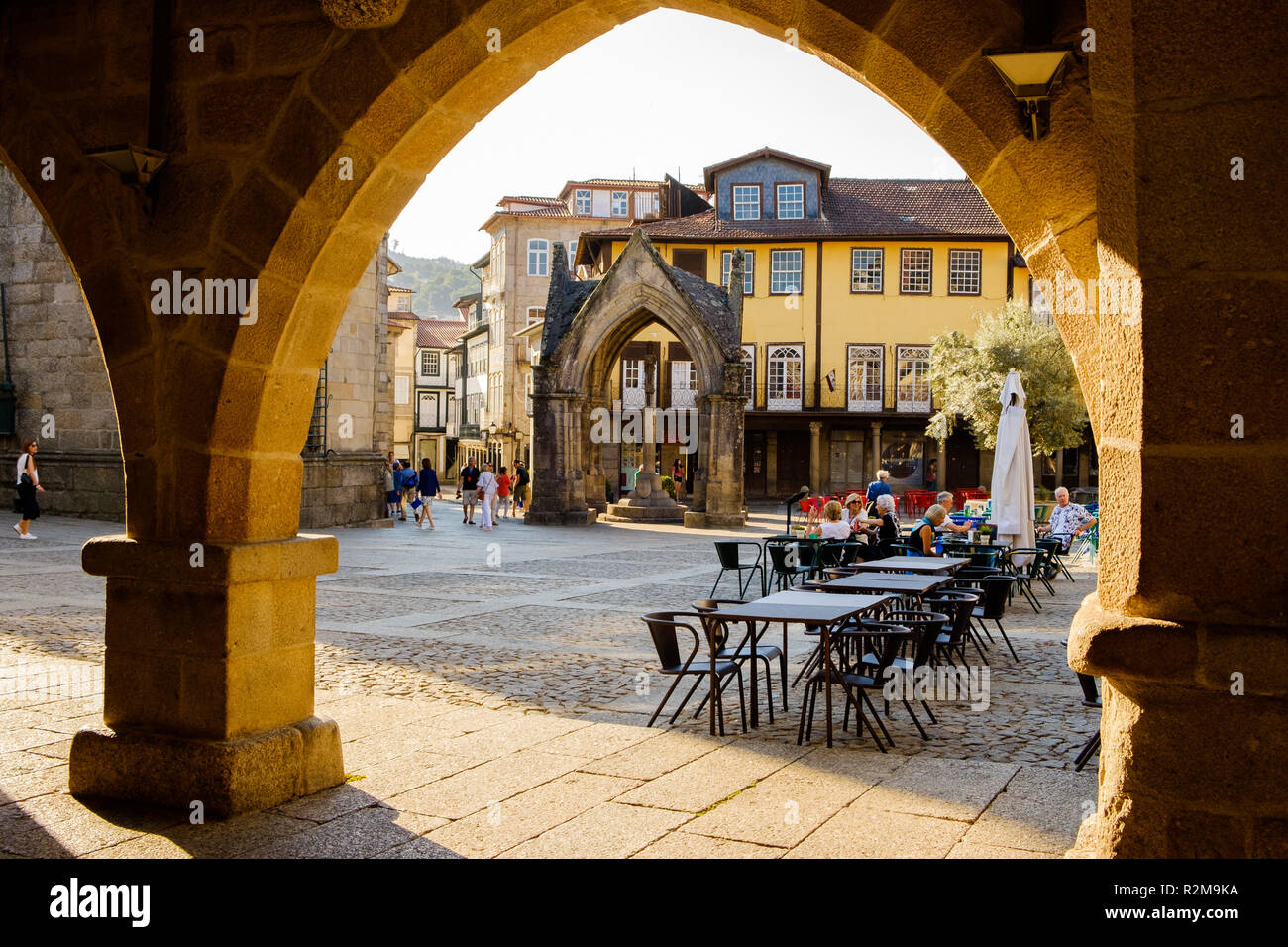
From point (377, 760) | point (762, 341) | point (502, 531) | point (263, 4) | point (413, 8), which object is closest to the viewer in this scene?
point (413, 8)

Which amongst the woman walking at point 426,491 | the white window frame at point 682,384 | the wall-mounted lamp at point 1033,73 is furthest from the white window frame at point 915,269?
the wall-mounted lamp at point 1033,73

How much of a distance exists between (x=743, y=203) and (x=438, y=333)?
1510 inches

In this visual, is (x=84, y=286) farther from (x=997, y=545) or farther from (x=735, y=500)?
(x=735, y=500)

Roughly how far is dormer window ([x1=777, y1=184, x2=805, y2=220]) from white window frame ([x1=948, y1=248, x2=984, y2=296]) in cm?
559

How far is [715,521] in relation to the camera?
25.2m

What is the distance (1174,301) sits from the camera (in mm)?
2564

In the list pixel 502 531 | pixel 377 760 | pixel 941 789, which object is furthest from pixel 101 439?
pixel 941 789

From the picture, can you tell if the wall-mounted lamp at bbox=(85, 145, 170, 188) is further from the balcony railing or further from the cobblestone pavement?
the balcony railing

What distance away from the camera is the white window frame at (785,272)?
39.9 m

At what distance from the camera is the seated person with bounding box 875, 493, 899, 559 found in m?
11.9

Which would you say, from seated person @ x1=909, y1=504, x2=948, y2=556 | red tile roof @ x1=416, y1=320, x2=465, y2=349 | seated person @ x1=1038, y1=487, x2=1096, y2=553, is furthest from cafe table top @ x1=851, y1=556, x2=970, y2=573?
red tile roof @ x1=416, y1=320, x2=465, y2=349

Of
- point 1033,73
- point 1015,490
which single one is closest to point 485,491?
point 1015,490

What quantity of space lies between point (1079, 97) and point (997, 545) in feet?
31.0

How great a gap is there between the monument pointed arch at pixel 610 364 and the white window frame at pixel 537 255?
26.4 m
